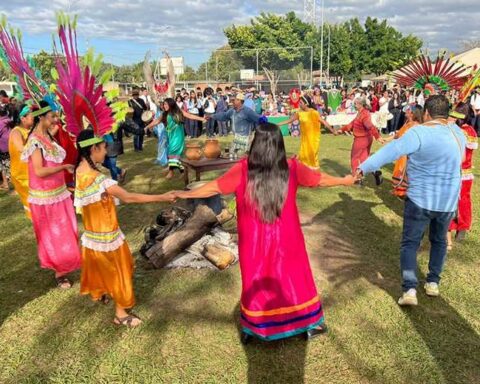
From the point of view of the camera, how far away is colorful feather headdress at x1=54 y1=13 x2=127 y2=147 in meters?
3.14

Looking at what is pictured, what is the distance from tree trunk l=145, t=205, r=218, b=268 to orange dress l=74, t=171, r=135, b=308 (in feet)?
3.52

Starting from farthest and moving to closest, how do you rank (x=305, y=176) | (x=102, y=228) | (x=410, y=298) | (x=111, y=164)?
1. (x=111, y=164)
2. (x=410, y=298)
3. (x=102, y=228)
4. (x=305, y=176)

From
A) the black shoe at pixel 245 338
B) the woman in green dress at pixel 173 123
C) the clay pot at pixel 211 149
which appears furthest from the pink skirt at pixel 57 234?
the woman in green dress at pixel 173 123

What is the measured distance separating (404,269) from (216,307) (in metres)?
1.81

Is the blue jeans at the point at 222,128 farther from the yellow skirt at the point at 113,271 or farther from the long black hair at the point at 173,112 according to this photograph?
the yellow skirt at the point at 113,271

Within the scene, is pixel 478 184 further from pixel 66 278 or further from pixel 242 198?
pixel 66 278

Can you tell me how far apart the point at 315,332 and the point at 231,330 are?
28.5 inches

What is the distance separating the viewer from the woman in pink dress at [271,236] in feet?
8.79

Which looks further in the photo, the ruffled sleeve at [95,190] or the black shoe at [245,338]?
the black shoe at [245,338]

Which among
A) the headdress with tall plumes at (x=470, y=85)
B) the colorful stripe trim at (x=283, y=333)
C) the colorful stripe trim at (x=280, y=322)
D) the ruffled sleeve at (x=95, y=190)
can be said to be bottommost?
the colorful stripe trim at (x=283, y=333)

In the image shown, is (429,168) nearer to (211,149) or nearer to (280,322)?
→ (280,322)

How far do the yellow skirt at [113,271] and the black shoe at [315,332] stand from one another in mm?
1537

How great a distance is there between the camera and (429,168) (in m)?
3.30

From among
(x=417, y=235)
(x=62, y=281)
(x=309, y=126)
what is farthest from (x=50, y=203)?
(x=309, y=126)
